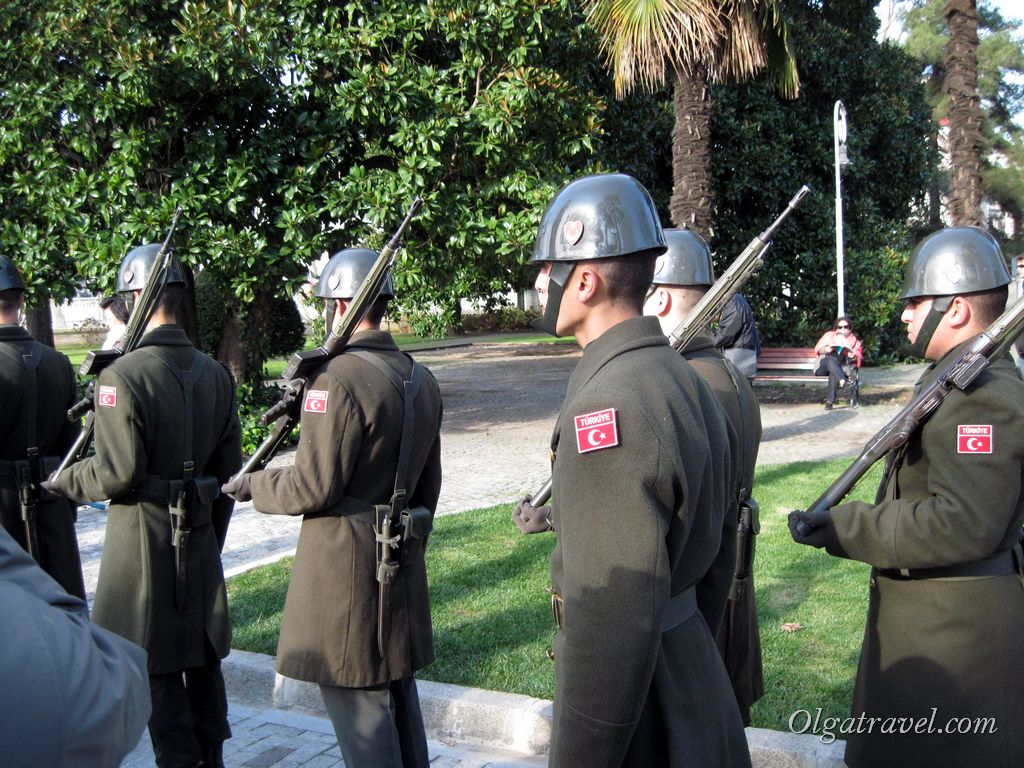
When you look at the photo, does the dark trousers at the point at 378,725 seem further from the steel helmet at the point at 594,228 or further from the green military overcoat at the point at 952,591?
the steel helmet at the point at 594,228

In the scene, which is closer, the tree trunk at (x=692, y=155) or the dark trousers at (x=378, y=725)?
the dark trousers at (x=378, y=725)

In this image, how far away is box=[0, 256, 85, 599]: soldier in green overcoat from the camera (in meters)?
4.77

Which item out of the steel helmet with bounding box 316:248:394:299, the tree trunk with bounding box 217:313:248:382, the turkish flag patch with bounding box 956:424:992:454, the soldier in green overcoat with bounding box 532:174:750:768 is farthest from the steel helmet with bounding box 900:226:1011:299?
the tree trunk with bounding box 217:313:248:382

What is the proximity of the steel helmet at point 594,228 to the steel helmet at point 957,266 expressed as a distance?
49.5 inches

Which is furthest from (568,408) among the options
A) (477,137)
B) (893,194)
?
(893,194)

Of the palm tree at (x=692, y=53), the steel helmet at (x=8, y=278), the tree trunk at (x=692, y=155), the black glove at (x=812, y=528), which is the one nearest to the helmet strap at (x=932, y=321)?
the black glove at (x=812, y=528)

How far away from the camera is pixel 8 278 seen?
16.2 feet

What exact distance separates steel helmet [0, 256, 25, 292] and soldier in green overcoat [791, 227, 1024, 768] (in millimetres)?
4102

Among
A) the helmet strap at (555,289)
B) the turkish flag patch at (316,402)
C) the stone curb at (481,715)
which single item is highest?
the helmet strap at (555,289)

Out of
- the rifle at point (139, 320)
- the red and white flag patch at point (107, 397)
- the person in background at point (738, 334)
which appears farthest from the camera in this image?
the person in background at point (738, 334)

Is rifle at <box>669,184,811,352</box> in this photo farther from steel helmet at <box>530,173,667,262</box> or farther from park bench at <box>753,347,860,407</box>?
park bench at <box>753,347,860,407</box>

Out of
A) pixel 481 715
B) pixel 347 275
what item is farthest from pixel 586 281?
pixel 481 715

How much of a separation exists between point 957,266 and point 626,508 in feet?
5.57

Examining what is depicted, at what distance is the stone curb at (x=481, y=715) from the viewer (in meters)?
4.09
